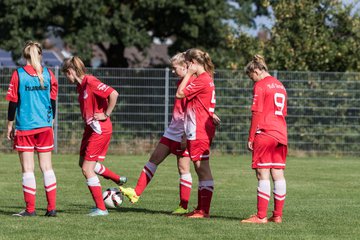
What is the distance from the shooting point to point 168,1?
1260 inches

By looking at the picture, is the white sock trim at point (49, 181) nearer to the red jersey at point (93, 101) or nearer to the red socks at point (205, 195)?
the red jersey at point (93, 101)

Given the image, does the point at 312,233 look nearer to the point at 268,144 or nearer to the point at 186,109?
the point at 268,144

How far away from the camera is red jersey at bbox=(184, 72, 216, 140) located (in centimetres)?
1152

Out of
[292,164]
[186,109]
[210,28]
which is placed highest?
[210,28]

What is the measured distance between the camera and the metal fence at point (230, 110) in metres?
25.9

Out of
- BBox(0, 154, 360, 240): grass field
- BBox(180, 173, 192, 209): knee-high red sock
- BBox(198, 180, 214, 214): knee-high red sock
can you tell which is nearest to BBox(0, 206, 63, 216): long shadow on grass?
BBox(0, 154, 360, 240): grass field

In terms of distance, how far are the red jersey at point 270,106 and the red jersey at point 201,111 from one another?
2.69 feet

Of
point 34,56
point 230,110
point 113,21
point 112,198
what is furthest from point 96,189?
point 113,21

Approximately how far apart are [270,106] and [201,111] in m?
1.02

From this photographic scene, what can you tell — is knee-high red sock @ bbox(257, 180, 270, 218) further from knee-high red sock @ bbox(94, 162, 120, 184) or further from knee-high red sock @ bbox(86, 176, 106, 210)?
knee-high red sock @ bbox(94, 162, 120, 184)

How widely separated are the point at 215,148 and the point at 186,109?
14678mm

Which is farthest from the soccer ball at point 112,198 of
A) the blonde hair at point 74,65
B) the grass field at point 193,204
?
the blonde hair at point 74,65

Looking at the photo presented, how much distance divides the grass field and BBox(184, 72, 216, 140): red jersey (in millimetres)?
1027

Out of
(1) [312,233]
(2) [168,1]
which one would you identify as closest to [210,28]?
(2) [168,1]
